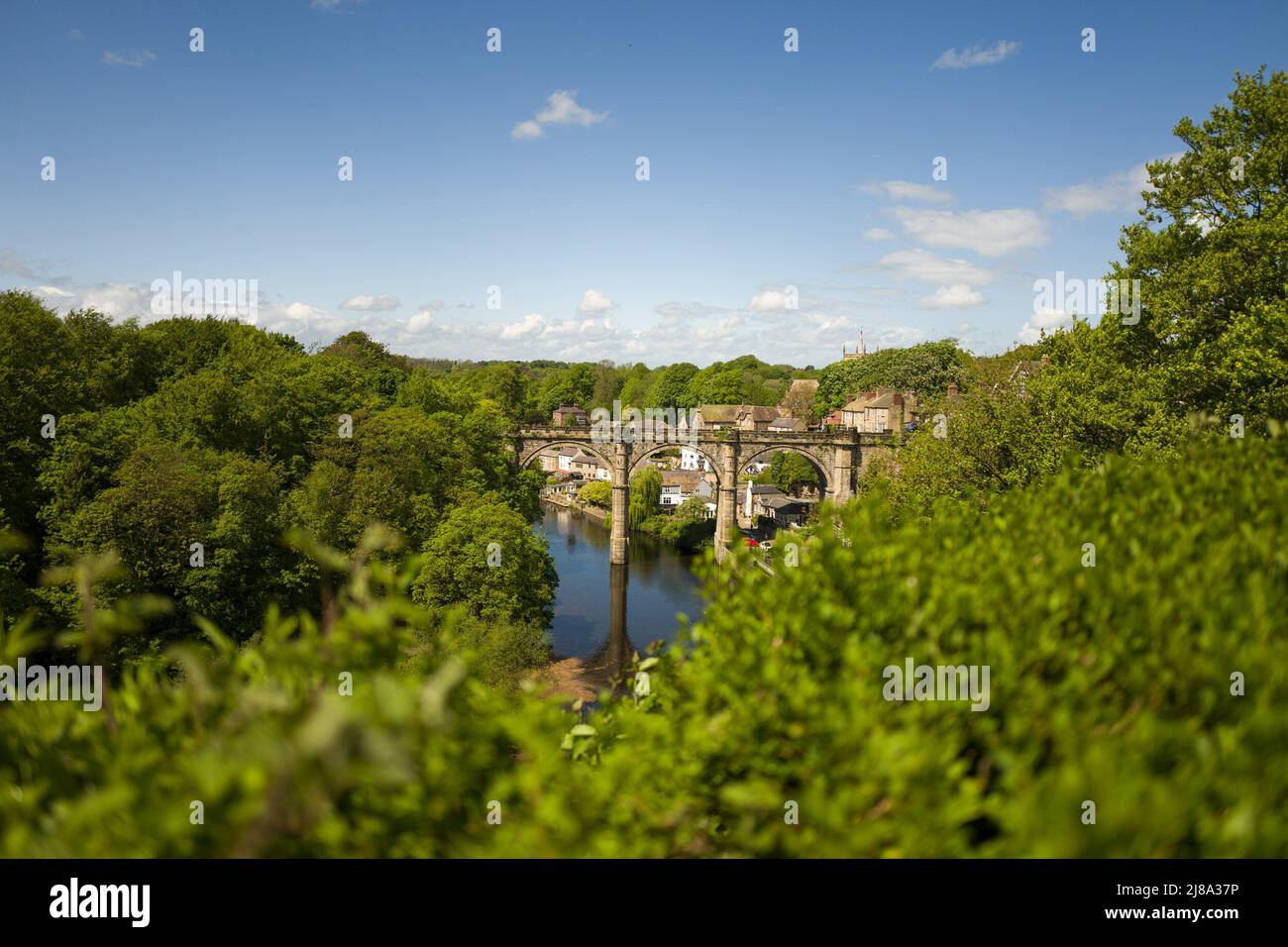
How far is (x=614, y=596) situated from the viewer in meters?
52.0

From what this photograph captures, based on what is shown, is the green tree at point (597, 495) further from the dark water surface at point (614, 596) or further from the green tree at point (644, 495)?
the dark water surface at point (614, 596)

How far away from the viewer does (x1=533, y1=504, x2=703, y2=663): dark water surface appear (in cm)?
4297

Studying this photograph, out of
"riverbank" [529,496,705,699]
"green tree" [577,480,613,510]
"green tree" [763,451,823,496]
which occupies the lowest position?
"riverbank" [529,496,705,699]

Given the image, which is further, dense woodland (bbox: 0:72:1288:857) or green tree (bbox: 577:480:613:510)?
green tree (bbox: 577:480:613:510)

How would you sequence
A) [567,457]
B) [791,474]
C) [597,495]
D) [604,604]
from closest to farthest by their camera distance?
[604,604], [791,474], [597,495], [567,457]

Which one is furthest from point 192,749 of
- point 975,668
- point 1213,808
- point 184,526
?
point 184,526

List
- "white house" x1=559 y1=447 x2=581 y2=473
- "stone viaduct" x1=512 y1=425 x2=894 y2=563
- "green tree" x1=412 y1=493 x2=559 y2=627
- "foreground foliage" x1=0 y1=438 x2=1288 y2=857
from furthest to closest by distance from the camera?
"white house" x1=559 y1=447 x2=581 y2=473
"stone viaduct" x1=512 y1=425 x2=894 y2=563
"green tree" x1=412 y1=493 x2=559 y2=627
"foreground foliage" x1=0 y1=438 x2=1288 y2=857

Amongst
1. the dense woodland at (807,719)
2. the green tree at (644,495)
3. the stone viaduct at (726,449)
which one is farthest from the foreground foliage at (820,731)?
the green tree at (644,495)

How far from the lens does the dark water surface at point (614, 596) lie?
4297 centimetres

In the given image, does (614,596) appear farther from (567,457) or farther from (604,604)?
(567,457)

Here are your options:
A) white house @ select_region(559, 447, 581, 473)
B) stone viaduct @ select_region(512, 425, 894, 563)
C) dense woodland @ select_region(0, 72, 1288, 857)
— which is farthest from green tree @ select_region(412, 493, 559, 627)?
white house @ select_region(559, 447, 581, 473)

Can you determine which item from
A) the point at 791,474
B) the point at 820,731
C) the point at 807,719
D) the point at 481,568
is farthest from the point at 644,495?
the point at 820,731

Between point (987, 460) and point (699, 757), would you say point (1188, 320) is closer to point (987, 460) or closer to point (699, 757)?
point (987, 460)

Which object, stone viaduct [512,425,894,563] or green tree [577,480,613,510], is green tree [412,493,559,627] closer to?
stone viaduct [512,425,894,563]
